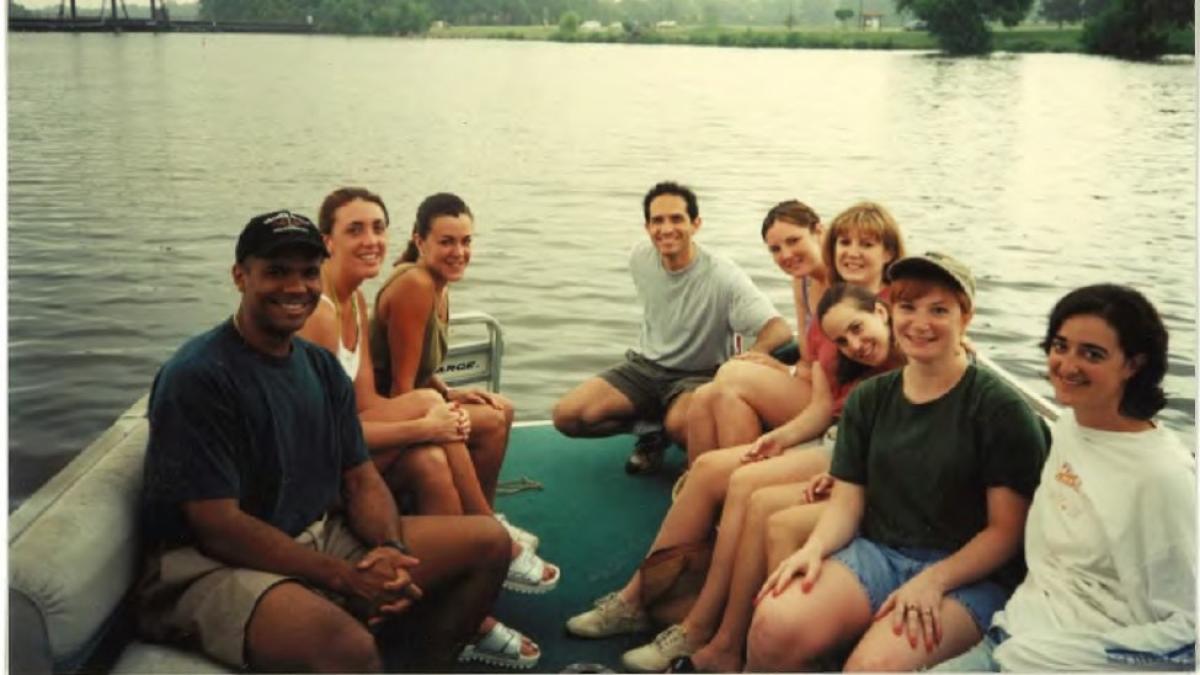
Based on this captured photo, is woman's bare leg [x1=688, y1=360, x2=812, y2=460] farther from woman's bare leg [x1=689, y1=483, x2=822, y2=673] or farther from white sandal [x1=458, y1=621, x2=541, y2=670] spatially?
white sandal [x1=458, y1=621, x2=541, y2=670]

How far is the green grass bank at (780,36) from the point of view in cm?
337

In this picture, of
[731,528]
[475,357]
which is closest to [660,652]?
[731,528]

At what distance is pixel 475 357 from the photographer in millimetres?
3932

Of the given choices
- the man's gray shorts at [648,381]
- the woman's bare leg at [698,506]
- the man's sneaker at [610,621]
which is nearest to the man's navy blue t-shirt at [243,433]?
the man's sneaker at [610,621]

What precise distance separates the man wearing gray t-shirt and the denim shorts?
115 centimetres

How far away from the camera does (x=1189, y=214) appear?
121 inches

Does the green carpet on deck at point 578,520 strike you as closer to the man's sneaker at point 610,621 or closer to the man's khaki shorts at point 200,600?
the man's sneaker at point 610,621

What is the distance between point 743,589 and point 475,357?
60.5 inches

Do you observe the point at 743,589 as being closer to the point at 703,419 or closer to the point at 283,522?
the point at 703,419

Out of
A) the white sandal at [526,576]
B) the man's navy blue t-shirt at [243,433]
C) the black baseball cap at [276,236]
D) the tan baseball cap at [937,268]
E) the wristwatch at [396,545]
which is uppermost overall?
the black baseball cap at [276,236]

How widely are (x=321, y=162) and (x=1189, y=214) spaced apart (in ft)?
7.77

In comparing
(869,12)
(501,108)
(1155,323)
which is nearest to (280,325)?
(501,108)

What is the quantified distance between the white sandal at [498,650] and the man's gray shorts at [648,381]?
123cm

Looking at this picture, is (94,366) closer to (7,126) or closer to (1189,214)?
(7,126)
